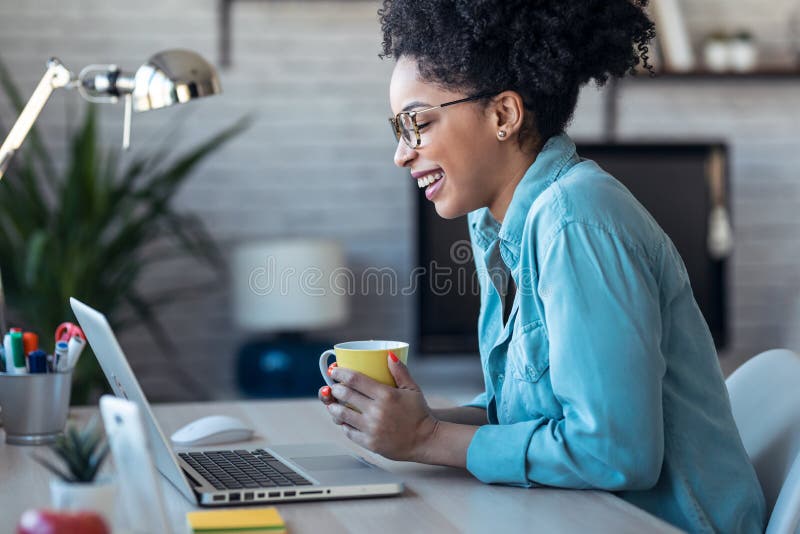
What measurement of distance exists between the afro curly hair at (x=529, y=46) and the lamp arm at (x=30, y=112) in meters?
0.55

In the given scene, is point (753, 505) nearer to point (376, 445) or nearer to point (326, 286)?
point (376, 445)

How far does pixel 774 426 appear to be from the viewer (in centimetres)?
140

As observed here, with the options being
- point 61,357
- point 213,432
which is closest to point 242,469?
point 213,432

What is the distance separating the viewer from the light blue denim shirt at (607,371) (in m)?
1.15

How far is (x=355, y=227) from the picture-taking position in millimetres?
4176

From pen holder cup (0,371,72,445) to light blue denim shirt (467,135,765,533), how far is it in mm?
619

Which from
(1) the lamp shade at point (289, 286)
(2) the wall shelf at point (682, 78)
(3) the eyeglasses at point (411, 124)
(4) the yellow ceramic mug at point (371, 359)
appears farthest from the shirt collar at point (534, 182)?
(2) the wall shelf at point (682, 78)

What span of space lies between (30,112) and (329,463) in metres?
0.72

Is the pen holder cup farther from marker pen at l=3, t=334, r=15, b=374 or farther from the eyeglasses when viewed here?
the eyeglasses

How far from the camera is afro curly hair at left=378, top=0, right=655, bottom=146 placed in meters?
1.37

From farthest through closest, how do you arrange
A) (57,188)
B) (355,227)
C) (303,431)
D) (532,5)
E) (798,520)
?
(355,227), (57,188), (303,431), (532,5), (798,520)

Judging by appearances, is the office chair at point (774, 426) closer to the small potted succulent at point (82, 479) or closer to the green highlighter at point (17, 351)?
the small potted succulent at point (82, 479)

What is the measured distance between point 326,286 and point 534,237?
247 centimetres

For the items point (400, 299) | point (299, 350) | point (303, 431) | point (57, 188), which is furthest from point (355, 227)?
point (303, 431)
